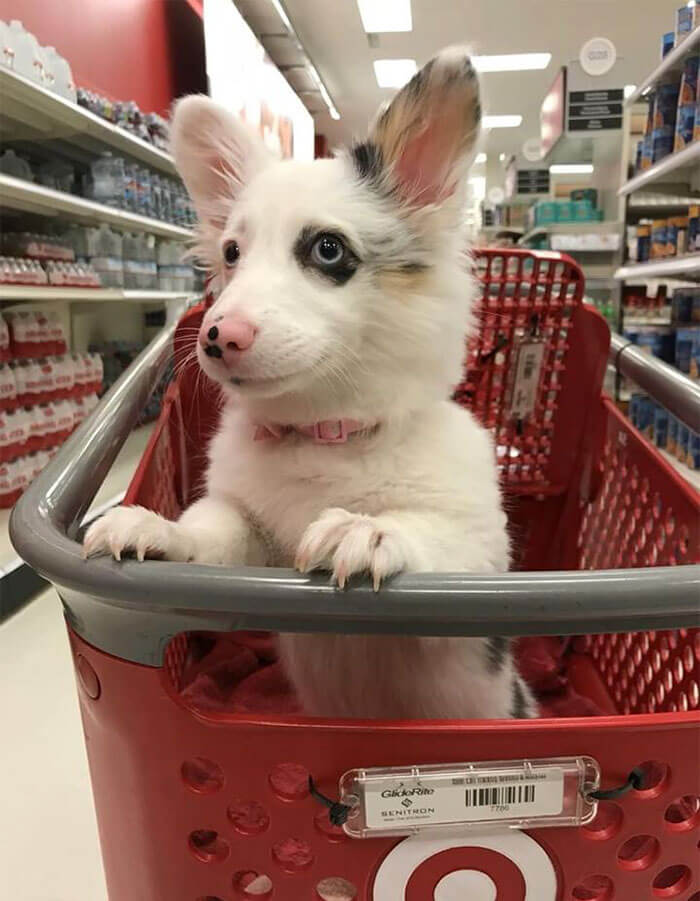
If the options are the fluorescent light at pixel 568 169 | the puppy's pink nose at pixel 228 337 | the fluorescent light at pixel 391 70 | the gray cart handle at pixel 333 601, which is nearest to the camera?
the gray cart handle at pixel 333 601

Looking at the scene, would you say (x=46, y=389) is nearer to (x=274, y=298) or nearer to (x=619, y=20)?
(x=274, y=298)

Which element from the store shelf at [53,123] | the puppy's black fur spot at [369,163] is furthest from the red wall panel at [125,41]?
the puppy's black fur spot at [369,163]

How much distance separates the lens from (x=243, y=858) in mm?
650

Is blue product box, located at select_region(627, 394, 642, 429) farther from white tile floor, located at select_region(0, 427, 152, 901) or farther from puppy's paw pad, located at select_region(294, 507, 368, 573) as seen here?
puppy's paw pad, located at select_region(294, 507, 368, 573)

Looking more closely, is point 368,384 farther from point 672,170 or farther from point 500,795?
point 672,170

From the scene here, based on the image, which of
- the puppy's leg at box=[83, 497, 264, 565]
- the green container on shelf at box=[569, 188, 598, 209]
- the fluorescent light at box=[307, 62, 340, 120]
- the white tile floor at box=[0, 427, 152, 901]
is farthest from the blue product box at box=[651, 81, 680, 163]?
the fluorescent light at box=[307, 62, 340, 120]

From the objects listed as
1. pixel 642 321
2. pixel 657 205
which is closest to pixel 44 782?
pixel 642 321

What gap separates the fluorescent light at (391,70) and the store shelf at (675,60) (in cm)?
516

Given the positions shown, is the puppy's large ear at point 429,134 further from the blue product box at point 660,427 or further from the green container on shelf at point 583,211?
the green container on shelf at point 583,211

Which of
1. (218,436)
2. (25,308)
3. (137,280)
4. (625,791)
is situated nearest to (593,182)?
(137,280)

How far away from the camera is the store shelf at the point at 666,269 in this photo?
402 cm

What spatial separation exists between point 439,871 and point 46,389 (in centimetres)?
299

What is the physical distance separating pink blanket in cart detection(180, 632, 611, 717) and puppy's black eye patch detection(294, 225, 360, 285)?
68 centimetres

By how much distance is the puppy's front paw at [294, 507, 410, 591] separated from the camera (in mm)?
584
